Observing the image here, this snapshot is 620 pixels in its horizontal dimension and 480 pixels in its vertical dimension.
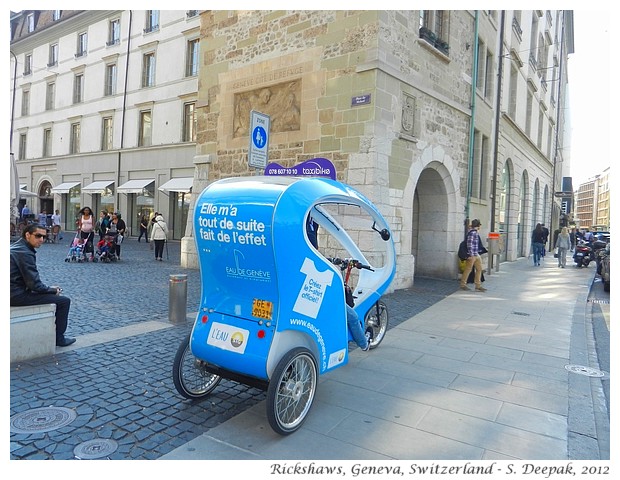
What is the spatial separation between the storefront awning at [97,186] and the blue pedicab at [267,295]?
26185mm

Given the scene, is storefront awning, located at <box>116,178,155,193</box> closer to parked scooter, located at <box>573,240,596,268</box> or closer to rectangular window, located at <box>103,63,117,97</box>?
rectangular window, located at <box>103,63,117,97</box>

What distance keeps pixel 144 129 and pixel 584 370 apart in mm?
25435

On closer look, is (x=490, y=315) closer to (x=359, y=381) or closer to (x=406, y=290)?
(x=406, y=290)

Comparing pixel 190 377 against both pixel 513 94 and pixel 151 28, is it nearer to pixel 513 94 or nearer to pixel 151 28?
pixel 513 94

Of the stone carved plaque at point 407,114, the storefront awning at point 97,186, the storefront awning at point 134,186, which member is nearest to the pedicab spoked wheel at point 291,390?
the stone carved plaque at point 407,114

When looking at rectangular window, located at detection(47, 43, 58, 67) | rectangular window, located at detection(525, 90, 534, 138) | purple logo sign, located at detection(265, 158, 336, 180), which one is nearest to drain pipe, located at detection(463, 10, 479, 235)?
purple logo sign, located at detection(265, 158, 336, 180)

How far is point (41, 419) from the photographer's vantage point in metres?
3.42

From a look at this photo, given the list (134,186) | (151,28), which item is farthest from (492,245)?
(151,28)

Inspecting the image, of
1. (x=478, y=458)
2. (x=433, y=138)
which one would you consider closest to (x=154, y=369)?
(x=478, y=458)

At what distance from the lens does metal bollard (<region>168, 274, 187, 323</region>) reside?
6.41 meters

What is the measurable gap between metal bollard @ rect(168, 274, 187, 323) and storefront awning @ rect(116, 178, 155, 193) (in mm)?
20088

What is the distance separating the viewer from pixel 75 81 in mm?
29500

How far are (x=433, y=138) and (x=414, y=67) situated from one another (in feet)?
5.98

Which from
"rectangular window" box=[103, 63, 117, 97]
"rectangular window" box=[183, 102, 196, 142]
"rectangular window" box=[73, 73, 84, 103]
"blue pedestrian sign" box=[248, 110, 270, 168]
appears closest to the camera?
"blue pedestrian sign" box=[248, 110, 270, 168]
